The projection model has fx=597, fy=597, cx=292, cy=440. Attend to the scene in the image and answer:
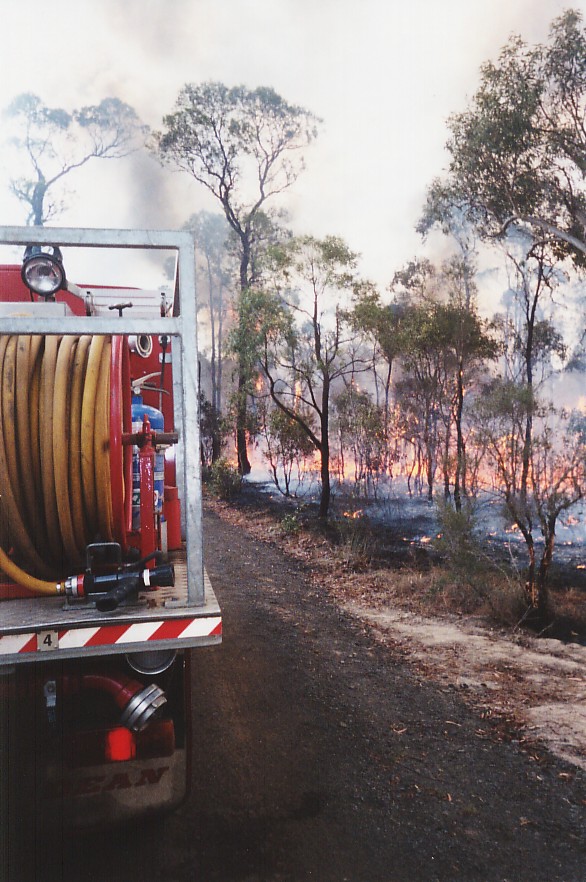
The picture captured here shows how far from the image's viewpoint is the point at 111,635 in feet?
9.08

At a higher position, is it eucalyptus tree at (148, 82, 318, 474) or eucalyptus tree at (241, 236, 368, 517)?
eucalyptus tree at (148, 82, 318, 474)

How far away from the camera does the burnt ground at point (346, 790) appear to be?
3334mm

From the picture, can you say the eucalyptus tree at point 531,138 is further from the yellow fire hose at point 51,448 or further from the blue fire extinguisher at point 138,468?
the yellow fire hose at point 51,448

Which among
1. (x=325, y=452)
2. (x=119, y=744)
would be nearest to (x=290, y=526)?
(x=325, y=452)

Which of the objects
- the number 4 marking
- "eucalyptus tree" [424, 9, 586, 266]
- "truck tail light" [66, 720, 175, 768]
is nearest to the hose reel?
the number 4 marking

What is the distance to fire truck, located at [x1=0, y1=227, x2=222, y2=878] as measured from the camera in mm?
2836

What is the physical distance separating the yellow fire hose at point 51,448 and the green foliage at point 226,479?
55.9 feet

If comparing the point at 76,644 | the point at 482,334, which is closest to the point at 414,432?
the point at 482,334

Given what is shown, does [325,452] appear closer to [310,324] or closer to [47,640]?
[310,324]

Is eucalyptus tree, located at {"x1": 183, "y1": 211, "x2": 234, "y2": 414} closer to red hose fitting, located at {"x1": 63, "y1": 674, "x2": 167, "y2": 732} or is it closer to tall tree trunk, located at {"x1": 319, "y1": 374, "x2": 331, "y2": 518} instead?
tall tree trunk, located at {"x1": 319, "y1": 374, "x2": 331, "y2": 518}

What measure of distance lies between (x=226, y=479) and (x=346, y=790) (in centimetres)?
1653

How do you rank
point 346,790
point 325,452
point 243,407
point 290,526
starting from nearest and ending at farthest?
point 346,790, point 290,526, point 325,452, point 243,407

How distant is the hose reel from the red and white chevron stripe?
41 centimetres

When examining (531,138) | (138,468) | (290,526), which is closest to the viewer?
(138,468)
